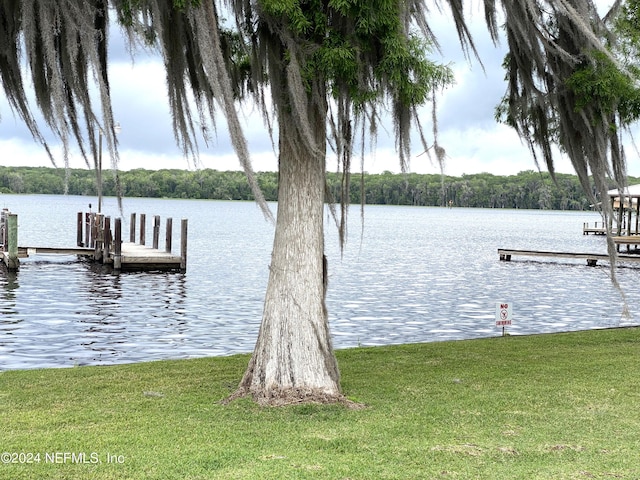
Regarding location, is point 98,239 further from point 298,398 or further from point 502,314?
point 298,398

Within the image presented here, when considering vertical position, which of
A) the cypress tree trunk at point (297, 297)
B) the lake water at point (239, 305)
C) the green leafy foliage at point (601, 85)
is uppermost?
the green leafy foliage at point (601, 85)

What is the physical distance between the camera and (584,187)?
8305 millimetres

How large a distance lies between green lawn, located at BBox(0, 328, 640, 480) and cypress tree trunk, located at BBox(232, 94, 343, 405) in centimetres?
31

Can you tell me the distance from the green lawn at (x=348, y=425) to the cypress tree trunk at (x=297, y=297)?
314 millimetres

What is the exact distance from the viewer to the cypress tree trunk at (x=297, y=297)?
6.90 meters

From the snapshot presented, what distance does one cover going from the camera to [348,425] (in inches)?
243

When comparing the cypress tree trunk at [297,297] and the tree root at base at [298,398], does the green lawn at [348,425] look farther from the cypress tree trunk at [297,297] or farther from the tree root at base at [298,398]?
the cypress tree trunk at [297,297]

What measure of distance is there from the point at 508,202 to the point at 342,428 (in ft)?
397

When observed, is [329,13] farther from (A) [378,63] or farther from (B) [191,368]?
(B) [191,368]

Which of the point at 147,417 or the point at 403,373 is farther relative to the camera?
the point at 403,373

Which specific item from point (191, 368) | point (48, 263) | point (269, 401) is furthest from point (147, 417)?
point (48, 263)

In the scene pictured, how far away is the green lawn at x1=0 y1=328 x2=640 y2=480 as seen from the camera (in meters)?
5.08

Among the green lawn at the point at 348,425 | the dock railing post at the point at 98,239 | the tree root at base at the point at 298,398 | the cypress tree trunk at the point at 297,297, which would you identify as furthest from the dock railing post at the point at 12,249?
the tree root at base at the point at 298,398

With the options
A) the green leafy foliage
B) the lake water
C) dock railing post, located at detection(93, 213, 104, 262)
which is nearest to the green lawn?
the lake water
